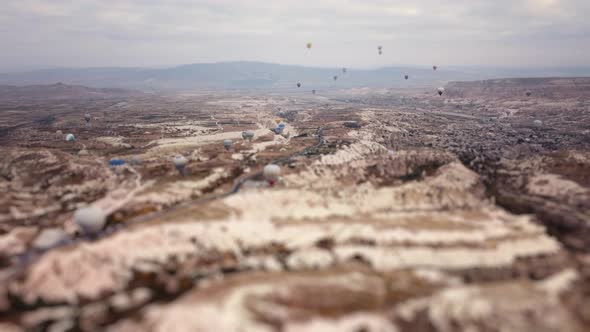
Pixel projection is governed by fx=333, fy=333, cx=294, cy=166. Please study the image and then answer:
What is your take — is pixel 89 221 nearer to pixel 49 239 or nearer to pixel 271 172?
pixel 49 239

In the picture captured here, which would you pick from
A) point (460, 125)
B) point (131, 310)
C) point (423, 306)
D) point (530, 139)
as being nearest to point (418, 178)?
point (423, 306)

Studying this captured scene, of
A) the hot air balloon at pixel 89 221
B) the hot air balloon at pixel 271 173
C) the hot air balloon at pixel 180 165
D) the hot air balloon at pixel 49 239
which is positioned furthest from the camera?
the hot air balloon at pixel 180 165

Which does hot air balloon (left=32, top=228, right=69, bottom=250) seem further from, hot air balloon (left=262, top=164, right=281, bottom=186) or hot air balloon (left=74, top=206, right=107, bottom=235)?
hot air balloon (left=262, top=164, right=281, bottom=186)

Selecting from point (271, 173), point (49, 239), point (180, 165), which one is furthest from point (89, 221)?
point (271, 173)

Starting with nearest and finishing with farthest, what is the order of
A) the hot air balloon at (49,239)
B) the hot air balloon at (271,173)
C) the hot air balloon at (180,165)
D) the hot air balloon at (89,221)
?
the hot air balloon at (89,221)
the hot air balloon at (49,239)
the hot air balloon at (271,173)
the hot air balloon at (180,165)

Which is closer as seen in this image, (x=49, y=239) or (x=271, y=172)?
(x=49, y=239)

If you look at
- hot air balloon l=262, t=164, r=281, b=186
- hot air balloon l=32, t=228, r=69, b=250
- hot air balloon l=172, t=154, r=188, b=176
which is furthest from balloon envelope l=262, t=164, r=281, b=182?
hot air balloon l=32, t=228, r=69, b=250

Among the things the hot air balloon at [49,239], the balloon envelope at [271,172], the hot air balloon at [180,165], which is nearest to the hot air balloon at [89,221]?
the hot air balloon at [49,239]

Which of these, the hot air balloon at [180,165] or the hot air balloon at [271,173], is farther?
the hot air balloon at [180,165]

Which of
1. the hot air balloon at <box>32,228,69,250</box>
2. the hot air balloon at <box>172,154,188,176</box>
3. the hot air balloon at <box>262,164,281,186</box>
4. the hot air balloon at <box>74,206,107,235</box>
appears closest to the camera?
the hot air balloon at <box>74,206,107,235</box>

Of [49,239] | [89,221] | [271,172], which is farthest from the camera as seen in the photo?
[271,172]

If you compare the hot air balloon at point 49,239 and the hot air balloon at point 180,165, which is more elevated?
the hot air balloon at point 180,165

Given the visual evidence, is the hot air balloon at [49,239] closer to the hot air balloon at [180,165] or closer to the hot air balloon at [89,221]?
the hot air balloon at [89,221]
